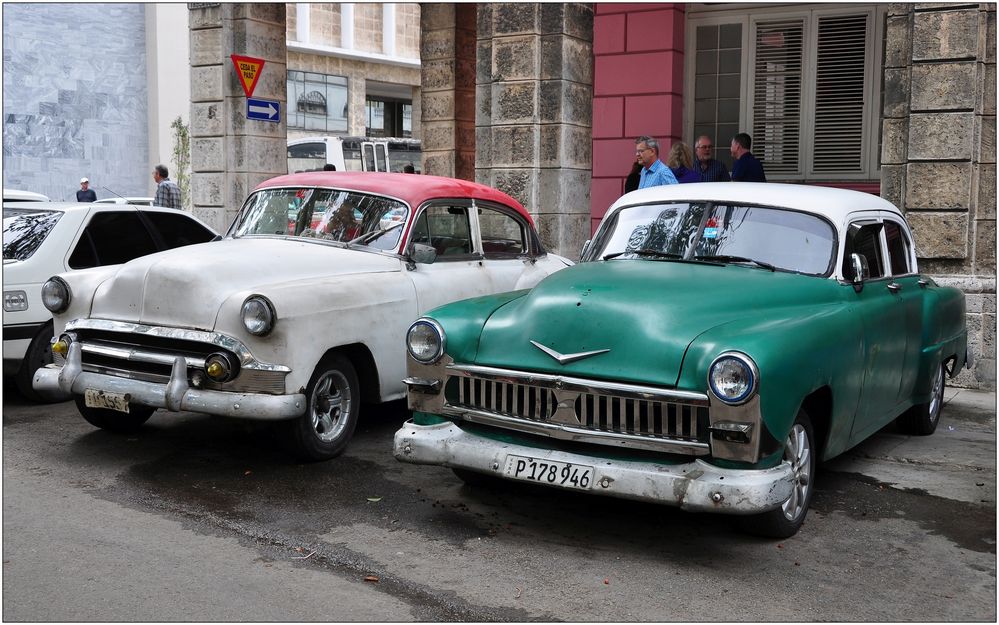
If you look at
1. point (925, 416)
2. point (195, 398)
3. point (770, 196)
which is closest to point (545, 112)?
point (925, 416)

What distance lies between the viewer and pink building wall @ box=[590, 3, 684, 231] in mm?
13133

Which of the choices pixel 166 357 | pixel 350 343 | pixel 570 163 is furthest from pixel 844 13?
pixel 166 357

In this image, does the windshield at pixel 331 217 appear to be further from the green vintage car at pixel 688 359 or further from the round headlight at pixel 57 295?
the green vintage car at pixel 688 359

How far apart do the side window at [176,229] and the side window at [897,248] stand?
572 cm

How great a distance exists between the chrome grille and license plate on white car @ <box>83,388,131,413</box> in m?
2.24

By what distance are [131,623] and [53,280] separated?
359 cm

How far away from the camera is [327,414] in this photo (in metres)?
6.57

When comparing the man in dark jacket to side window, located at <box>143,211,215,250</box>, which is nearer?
side window, located at <box>143,211,215,250</box>

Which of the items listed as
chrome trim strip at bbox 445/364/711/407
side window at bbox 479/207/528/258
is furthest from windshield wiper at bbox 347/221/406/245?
chrome trim strip at bbox 445/364/711/407

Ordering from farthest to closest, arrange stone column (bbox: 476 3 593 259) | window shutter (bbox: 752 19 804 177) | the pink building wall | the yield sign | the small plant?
the small plant
the yield sign
the pink building wall
window shutter (bbox: 752 19 804 177)
stone column (bbox: 476 3 593 259)

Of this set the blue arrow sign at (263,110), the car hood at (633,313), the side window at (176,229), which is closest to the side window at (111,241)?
the side window at (176,229)

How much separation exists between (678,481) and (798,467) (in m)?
0.85

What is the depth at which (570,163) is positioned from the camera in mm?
11922

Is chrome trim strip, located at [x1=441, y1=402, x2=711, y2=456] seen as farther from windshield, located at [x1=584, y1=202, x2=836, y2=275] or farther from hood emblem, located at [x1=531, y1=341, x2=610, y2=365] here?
windshield, located at [x1=584, y1=202, x2=836, y2=275]
